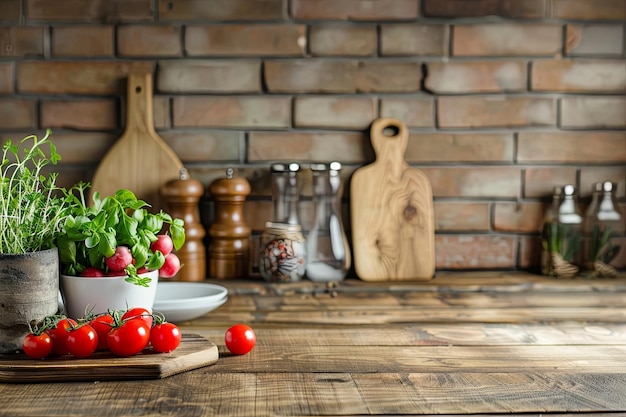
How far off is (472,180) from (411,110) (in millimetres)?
223

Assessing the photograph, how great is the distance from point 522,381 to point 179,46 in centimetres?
109

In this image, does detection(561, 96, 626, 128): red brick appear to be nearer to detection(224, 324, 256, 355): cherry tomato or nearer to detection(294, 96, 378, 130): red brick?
detection(294, 96, 378, 130): red brick

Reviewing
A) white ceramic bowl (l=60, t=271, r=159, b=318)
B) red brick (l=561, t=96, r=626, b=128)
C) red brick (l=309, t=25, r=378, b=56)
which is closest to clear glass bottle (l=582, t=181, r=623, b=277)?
red brick (l=561, t=96, r=626, b=128)

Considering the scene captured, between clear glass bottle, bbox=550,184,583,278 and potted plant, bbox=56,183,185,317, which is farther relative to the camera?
clear glass bottle, bbox=550,184,583,278

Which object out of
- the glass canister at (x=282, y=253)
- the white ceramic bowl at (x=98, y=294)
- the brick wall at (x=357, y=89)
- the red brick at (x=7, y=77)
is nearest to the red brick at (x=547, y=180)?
the brick wall at (x=357, y=89)

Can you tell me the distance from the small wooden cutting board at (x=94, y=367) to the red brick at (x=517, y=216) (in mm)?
957

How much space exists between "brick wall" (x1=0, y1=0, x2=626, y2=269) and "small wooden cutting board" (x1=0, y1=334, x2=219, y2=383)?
2.35 ft

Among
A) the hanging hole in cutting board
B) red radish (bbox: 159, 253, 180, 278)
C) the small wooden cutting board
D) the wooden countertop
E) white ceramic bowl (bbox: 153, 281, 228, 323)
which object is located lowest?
the wooden countertop

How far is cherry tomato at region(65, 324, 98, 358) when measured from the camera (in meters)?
1.01

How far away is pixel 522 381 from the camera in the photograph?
1010mm

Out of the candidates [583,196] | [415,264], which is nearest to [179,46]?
[415,264]

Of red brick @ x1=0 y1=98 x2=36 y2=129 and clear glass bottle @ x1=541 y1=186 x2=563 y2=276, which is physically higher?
red brick @ x1=0 y1=98 x2=36 y2=129

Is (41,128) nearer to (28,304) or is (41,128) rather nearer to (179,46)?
(179,46)

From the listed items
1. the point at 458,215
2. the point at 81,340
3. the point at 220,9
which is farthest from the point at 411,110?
the point at 81,340
